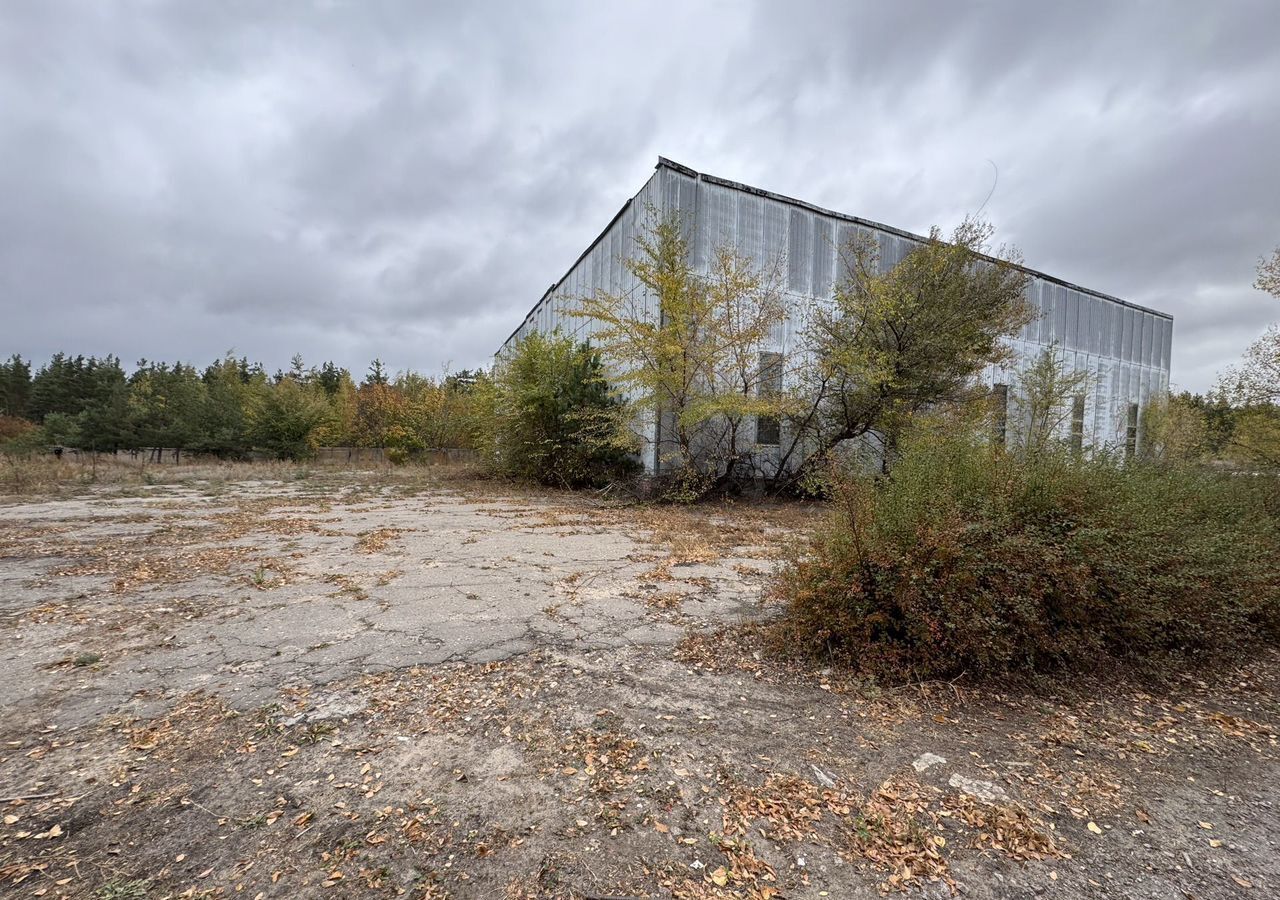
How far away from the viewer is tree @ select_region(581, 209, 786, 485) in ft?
36.2

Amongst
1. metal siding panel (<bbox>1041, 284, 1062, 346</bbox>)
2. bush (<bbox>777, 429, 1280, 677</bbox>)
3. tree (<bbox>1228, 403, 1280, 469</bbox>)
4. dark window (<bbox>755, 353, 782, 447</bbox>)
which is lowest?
bush (<bbox>777, 429, 1280, 677</bbox>)

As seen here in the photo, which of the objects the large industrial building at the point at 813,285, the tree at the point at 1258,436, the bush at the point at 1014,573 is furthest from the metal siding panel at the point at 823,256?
the bush at the point at 1014,573

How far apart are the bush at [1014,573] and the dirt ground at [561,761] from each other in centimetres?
25

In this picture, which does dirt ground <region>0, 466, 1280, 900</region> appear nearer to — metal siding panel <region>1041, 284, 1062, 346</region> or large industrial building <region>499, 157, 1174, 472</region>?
large industrial building <region>499, 157, 1174, 472</region>

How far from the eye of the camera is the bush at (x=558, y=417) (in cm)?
1347

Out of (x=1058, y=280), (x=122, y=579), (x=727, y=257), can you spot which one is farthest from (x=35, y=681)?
(x=1058, y=280)

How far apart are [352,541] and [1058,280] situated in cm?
2361

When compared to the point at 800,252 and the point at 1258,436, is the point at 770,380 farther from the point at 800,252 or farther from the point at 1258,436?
the point at 1258,436

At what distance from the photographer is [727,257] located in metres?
11.5

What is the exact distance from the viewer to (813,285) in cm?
1453

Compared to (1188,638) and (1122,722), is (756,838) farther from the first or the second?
(1188,638)

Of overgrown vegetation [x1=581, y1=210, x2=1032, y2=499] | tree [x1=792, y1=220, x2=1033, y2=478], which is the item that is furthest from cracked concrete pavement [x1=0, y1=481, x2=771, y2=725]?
tree [x1=792, y1=220, x2=1033, y2=478]

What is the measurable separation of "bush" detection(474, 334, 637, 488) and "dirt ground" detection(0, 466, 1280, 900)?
9052 millimetres

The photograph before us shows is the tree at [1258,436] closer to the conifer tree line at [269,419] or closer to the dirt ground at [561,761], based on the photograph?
the dirt ground at [561,761]
